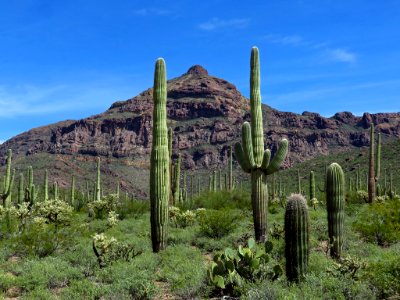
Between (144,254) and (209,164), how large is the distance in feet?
396

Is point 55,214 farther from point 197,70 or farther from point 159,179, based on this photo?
point 197,70

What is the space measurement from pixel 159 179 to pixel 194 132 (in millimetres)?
135861

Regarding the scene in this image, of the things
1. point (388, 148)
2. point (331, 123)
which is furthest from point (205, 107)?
point (388, 148)

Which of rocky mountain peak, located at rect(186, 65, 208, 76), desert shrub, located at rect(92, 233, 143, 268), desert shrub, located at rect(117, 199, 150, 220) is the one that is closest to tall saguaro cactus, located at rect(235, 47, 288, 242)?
desert shrub, located at rect(92, 233, 143, 268)

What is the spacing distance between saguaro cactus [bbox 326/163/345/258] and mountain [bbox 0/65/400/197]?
105 metres

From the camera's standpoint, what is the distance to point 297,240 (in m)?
8.47

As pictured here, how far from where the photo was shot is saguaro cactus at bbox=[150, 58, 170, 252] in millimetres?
12273

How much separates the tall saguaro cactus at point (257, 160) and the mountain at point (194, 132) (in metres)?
101

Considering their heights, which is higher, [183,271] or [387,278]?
[387,278]

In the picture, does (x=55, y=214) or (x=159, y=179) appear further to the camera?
(x=55, y=214)

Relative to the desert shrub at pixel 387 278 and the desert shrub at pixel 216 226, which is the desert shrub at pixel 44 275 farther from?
the desert shrub at pixel 387 278

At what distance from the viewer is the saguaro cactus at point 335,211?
11.2 metres

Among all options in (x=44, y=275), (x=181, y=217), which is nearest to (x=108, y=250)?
(x=44, y=275)

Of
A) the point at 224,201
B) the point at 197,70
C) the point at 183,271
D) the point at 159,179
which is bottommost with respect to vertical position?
the point at 183,271
